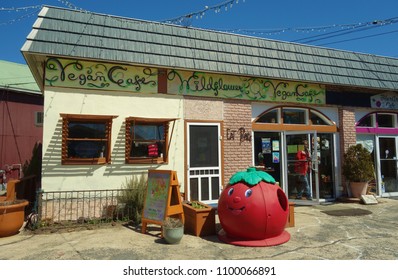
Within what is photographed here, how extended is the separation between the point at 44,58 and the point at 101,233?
4.25 meters

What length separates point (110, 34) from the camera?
7.93m

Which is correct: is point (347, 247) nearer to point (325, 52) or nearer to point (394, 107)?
point (325, 52)

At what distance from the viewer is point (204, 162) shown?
873cm

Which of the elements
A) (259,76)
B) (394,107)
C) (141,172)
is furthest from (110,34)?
(394,107)

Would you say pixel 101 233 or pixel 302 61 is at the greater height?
pixel 302 61

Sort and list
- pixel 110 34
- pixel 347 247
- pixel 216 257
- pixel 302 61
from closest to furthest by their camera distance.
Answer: pixel 216 257 → pixel 347 247 → pixel 110 34 → pixel 302 61

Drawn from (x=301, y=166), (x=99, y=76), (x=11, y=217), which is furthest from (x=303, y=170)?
(x=11, y=217)

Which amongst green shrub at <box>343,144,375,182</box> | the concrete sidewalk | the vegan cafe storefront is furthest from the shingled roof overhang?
the concrete sidewalk

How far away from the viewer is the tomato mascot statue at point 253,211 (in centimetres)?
551

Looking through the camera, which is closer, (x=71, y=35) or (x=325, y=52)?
(x=71, y=35)

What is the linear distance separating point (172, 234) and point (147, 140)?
10.1ft

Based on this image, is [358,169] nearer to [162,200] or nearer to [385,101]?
[385,101]

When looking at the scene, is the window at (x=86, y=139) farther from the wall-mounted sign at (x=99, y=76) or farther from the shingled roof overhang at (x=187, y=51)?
the shingled roof overhang at (x=187, y=51)

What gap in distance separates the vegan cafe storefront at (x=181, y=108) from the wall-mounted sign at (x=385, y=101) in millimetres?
503
